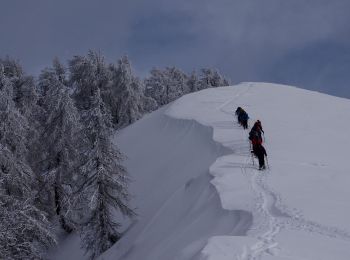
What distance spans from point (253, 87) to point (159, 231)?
1344 inches

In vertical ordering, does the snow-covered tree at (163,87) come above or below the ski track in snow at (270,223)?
above

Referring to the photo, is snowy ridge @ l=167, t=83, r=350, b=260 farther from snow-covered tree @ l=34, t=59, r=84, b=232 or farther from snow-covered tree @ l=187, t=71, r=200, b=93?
snow-covered tree @ l=187, t=71, r=200, b=93

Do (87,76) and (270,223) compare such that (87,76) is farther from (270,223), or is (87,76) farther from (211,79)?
(270,223)

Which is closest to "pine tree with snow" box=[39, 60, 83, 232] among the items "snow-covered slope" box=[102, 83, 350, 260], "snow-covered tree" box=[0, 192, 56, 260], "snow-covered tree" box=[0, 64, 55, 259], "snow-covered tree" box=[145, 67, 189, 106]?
"snow-covered tree" box=[0, 64, 55, 259]

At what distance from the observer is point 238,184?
16.7 metres

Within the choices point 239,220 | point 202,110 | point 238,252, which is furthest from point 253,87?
point 238,252

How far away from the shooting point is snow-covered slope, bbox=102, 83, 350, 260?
1077 cm

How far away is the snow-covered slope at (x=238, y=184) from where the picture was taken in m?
10.8

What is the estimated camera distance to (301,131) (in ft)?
94.8

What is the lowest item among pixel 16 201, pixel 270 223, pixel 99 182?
pixel 16 201

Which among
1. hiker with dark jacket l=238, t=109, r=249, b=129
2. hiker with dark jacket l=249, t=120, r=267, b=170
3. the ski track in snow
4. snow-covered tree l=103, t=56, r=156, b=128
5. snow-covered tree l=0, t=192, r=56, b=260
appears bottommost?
snow-covered tree l=0, t=192, r=56, b=260

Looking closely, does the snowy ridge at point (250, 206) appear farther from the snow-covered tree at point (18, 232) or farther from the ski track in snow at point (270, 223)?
the snow-covered tree at point (18, 232)

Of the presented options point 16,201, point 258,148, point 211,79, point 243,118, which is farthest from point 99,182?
point 211,79

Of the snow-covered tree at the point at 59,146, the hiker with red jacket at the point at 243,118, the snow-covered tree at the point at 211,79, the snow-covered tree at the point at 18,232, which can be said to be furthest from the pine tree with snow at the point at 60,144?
the snow-covered tree at the point at 211,79
